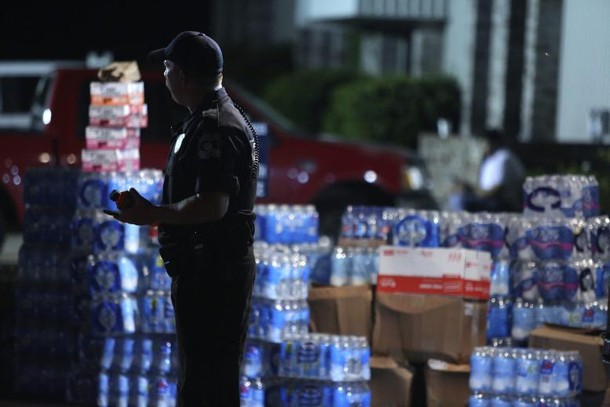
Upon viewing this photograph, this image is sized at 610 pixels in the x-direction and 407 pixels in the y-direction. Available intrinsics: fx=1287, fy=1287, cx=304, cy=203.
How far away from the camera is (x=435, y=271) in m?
7.79

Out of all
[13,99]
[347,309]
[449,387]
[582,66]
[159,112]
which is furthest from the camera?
[13,99]

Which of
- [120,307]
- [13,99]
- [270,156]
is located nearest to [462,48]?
[13,99]

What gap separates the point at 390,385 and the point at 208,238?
2.66 m

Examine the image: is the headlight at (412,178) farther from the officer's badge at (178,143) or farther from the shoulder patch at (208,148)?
the shoulder patch at (208,148)

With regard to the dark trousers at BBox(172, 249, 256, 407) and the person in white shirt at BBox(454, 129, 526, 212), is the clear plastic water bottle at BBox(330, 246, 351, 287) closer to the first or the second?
the dark trousers at BBox(172, 249, 256, 407)

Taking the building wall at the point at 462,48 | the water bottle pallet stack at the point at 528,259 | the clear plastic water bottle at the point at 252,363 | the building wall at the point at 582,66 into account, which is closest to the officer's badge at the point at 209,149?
the clear plastic water bottle at the point at 252,363

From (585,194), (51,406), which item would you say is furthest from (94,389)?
(585,194)

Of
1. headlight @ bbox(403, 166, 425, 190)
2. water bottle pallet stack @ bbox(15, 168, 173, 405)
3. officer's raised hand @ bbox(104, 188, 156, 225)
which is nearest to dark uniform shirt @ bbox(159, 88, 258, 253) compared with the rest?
officer's raised hand @ bbox(104, 188, 156, 225)

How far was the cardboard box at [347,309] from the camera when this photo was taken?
7.98 m

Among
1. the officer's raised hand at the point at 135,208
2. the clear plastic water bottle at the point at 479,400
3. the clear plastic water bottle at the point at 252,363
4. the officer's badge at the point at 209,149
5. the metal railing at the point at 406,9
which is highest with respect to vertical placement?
the metal railing at the point at 406,9

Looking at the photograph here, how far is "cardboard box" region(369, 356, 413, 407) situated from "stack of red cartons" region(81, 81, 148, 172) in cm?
208

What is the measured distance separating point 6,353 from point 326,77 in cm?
1602

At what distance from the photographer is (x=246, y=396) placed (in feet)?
24.9

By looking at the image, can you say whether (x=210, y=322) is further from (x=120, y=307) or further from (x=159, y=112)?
(x=159, y=112)
